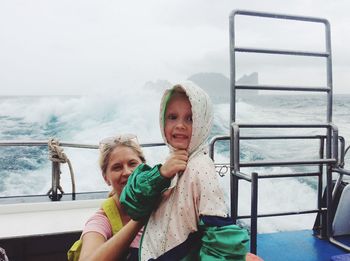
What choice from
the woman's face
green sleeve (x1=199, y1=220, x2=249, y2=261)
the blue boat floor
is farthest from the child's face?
the blue boat floor

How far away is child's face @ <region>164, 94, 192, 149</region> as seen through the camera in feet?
2.75

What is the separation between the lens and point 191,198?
777mm

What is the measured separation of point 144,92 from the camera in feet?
29.3

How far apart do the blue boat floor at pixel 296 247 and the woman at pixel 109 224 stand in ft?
3.30

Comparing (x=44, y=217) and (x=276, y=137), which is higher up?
(x=276, y=137)

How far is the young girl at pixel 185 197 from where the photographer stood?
0.72 m

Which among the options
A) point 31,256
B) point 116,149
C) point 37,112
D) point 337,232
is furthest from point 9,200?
point 37,112

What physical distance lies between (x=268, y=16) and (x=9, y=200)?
1.99 metres

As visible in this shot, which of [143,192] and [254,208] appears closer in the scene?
[143,192]

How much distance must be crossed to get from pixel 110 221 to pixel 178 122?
0.49 meters

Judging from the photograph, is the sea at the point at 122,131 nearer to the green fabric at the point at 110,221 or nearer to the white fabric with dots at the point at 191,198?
the green fabric at the point at 110,221

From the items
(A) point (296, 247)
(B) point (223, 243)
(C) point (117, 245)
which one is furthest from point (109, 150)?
(A) point (296, 247)

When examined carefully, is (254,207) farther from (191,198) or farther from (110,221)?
(191,198)

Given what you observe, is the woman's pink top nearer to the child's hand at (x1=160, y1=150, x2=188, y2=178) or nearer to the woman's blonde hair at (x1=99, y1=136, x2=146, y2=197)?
the woman's blonde hair at (x1=99, y1=136, x2=146, y2=197)
